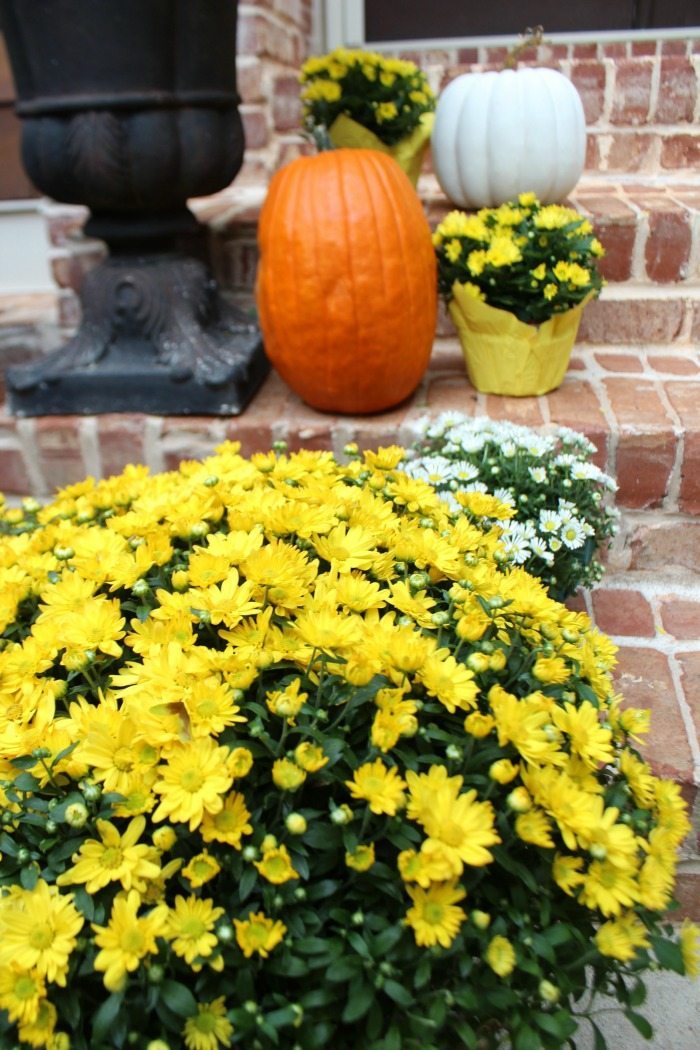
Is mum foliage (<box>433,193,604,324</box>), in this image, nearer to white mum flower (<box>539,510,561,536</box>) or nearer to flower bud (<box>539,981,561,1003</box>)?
white mum flower (<box>539,510,561,536</box>)

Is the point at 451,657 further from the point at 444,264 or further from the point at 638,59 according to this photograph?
the point at 638,59

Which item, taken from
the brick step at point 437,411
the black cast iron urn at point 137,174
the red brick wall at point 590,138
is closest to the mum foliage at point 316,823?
the brick step at point 437,411

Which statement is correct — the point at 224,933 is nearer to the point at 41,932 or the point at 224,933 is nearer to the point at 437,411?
the point at 41,932

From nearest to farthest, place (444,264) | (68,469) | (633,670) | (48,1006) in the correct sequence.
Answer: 1. (48,1006)
2. (633,670)
3. (444,264)
4. (68,469)

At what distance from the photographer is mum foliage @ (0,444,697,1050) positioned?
21.6 inches

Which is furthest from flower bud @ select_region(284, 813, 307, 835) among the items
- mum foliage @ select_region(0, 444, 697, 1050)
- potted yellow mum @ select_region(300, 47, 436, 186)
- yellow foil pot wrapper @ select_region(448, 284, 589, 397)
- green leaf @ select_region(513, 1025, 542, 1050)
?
potted yellow mum @ select_region(300, 47, 436, 186)

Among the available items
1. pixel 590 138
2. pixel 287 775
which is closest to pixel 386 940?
pixel 287 775

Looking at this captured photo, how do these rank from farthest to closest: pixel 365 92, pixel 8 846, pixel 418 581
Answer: pixel 365 92 < pixel 418 581 < pixel 8 846

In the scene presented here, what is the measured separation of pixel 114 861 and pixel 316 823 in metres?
0.15

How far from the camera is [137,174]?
1.38m

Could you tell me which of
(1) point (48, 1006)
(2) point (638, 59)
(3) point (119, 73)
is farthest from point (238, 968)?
(2) point (638, 59)

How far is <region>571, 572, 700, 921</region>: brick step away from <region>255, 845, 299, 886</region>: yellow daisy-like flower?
2.01 ft

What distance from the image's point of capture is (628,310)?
5.56ft

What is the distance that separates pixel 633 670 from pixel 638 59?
6.10 feet
